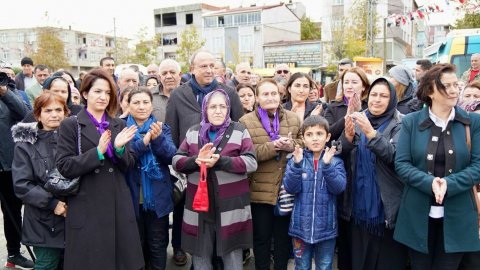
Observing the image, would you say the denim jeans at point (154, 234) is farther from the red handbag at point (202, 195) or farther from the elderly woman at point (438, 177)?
the elderly woman at point (438, 177)

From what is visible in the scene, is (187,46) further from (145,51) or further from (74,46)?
(74,46)

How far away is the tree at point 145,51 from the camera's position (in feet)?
121

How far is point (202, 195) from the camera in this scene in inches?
126

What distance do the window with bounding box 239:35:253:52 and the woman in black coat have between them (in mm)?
41431

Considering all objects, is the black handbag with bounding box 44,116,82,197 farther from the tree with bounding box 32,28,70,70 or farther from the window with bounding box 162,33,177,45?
the window with bounding box 162,33,177,45

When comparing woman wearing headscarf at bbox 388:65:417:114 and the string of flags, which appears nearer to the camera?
woman wearing headscarf at bbox 388:65:417:114

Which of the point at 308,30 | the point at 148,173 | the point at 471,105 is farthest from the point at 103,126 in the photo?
the point at 308,30

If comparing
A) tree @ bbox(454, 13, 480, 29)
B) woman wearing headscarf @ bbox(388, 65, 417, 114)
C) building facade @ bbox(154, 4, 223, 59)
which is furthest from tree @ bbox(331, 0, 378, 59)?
woman wearing headscarf @ bbox(388, 65, 417, 114)

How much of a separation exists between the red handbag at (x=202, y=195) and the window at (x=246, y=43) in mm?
41428

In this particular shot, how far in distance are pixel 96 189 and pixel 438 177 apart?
2.58 metres

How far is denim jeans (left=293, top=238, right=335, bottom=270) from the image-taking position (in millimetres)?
3438

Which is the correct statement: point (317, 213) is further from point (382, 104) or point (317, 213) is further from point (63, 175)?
point (63, 175)

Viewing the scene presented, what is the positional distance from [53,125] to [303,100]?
102 inches

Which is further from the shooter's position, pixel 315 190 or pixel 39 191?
pixel 315 190
